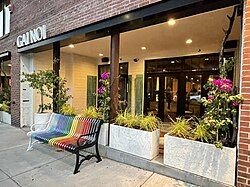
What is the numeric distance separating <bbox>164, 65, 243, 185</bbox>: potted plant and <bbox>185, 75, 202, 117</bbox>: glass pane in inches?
164

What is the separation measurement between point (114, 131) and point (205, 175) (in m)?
1.85

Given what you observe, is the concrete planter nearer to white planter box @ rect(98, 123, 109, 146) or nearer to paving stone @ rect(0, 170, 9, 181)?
paving stone @ rect(0, 170, 9, 181)

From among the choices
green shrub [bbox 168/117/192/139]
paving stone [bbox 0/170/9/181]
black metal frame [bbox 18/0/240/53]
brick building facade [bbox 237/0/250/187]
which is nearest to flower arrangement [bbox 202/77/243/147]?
brick building facade [bbox 237/0/250/187]

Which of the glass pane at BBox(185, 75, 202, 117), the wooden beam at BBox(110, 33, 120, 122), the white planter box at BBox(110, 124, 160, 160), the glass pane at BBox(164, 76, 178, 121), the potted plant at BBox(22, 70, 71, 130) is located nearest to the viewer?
the white planter box at BBox(110, 124, 160, 160)

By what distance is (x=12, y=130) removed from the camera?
6832 millimetres

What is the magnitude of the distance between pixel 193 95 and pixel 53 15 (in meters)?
5.23

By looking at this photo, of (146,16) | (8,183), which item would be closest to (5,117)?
(8,183)

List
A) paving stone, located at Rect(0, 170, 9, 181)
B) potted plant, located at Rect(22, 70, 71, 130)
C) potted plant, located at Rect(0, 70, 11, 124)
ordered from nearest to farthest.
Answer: paving stone, located at Rect(0, 170, 9, 181)
potted plant, located at Rect(22, 70, 71, 130)
potted plant, located at Rect(0, 70, 11, 124)

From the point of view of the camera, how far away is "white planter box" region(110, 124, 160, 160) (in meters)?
3.60

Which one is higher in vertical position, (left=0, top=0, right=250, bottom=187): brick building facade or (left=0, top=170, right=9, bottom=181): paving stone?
(left=0, top=0, right=250, bottom=187): brick building facade

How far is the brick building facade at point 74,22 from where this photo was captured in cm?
257

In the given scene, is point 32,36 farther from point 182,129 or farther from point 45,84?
point 182,129

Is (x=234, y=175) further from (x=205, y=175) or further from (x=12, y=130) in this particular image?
(x=12, y=130)

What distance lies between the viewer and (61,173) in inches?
136
